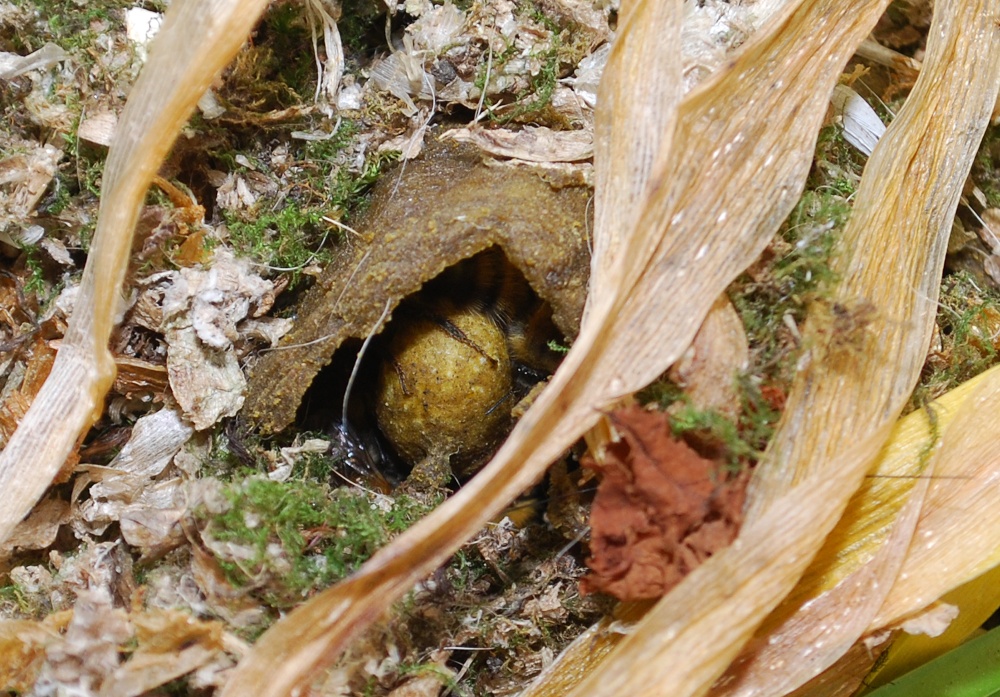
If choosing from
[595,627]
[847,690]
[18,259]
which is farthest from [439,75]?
[847,690]

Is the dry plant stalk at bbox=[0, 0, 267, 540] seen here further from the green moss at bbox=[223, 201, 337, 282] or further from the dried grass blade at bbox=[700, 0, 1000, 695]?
the dried grass blade at bbox=[700, 0, 1000, 695]

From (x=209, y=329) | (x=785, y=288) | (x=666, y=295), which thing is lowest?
(x=785, y=288)

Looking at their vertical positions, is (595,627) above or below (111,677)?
below

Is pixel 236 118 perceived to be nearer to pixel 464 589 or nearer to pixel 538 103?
pixel 538 103

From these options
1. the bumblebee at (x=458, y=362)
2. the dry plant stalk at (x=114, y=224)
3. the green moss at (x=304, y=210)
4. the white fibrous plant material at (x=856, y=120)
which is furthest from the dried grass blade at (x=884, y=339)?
the dry plant stalk at (x=114, y=224)

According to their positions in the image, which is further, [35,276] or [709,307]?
[35,276]

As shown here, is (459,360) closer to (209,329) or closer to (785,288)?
(209,329)

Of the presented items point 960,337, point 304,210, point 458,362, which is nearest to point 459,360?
point 458,362
